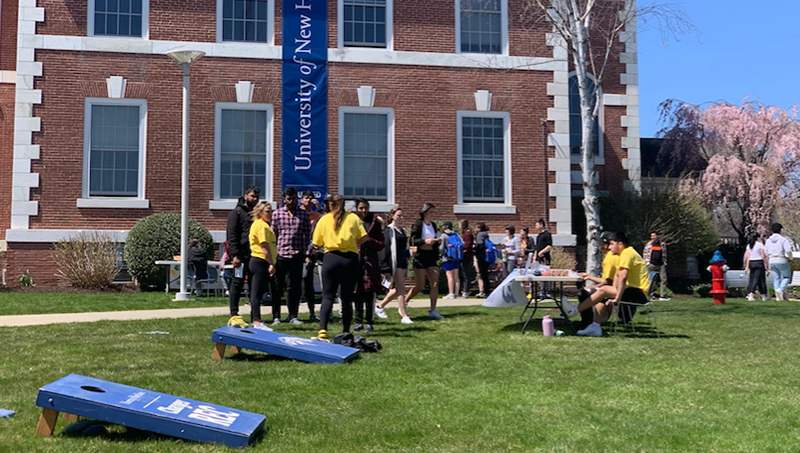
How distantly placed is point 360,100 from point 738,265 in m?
14.5

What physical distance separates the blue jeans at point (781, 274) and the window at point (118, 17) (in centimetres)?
1639

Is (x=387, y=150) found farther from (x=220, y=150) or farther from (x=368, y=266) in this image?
(x=368, y=266)

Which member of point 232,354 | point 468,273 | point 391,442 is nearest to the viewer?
point 391,442

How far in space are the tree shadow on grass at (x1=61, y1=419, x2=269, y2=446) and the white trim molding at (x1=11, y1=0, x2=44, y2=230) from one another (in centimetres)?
Answer: 1497

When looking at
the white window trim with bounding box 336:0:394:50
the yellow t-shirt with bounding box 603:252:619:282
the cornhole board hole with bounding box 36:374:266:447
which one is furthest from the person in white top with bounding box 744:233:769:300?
the cornhole board hole with bounding box 36:374:266:447

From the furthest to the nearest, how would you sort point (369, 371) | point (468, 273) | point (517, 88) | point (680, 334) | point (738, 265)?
point (738, 265)
point (517, 88)
point (468, 273)
point (680, 334)
point (369, 371)

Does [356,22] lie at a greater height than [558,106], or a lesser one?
greater

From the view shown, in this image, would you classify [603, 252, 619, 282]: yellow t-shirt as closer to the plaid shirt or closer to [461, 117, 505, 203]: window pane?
the plaid shirt

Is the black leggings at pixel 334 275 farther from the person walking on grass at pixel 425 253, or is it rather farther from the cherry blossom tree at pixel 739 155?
the cherry blossom tree at pixel 739 155

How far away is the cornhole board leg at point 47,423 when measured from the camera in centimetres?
533

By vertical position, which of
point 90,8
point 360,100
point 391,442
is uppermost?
point 90,8

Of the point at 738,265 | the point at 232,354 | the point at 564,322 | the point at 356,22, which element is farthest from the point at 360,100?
the point at 738,265

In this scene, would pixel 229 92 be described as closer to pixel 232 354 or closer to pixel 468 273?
pixel 468 273

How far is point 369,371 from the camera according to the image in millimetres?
7852
